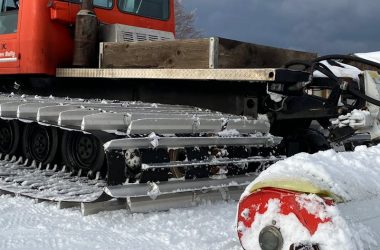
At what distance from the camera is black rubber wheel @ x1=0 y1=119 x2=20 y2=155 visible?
19.4 ft

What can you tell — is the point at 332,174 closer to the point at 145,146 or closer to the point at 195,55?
the point at 145,146

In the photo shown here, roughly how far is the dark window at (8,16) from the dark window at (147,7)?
1.27 m

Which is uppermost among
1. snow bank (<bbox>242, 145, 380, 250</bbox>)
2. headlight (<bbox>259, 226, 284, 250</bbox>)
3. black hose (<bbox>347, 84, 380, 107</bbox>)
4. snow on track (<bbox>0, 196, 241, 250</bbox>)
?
black hose (<bbox>347, 84, 380, 107</bbox>)

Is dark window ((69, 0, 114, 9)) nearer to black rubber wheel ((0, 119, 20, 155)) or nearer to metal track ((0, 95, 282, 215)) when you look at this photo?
black rubber wheel ((0, 119, 20, 155))

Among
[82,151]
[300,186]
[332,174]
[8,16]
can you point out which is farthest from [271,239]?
[8,16]

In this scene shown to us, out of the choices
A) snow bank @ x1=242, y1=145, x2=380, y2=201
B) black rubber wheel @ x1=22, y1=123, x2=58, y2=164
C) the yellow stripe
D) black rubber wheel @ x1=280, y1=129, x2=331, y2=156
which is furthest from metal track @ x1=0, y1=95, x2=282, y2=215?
the yellow stripe

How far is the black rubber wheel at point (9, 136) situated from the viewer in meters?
5.90

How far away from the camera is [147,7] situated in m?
7.40

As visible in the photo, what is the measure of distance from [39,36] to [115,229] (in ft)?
10.2

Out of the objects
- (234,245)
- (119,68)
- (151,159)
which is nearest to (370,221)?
(234,245)

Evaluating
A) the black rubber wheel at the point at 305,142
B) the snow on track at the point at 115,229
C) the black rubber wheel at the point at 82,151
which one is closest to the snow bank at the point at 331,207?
the snow on track at the point at 115,229

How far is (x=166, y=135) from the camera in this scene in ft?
13.6

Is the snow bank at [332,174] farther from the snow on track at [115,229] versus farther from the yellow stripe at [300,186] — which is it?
the snow on track at [115,229]

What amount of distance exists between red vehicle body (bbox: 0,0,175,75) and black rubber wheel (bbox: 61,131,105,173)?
130 cm
